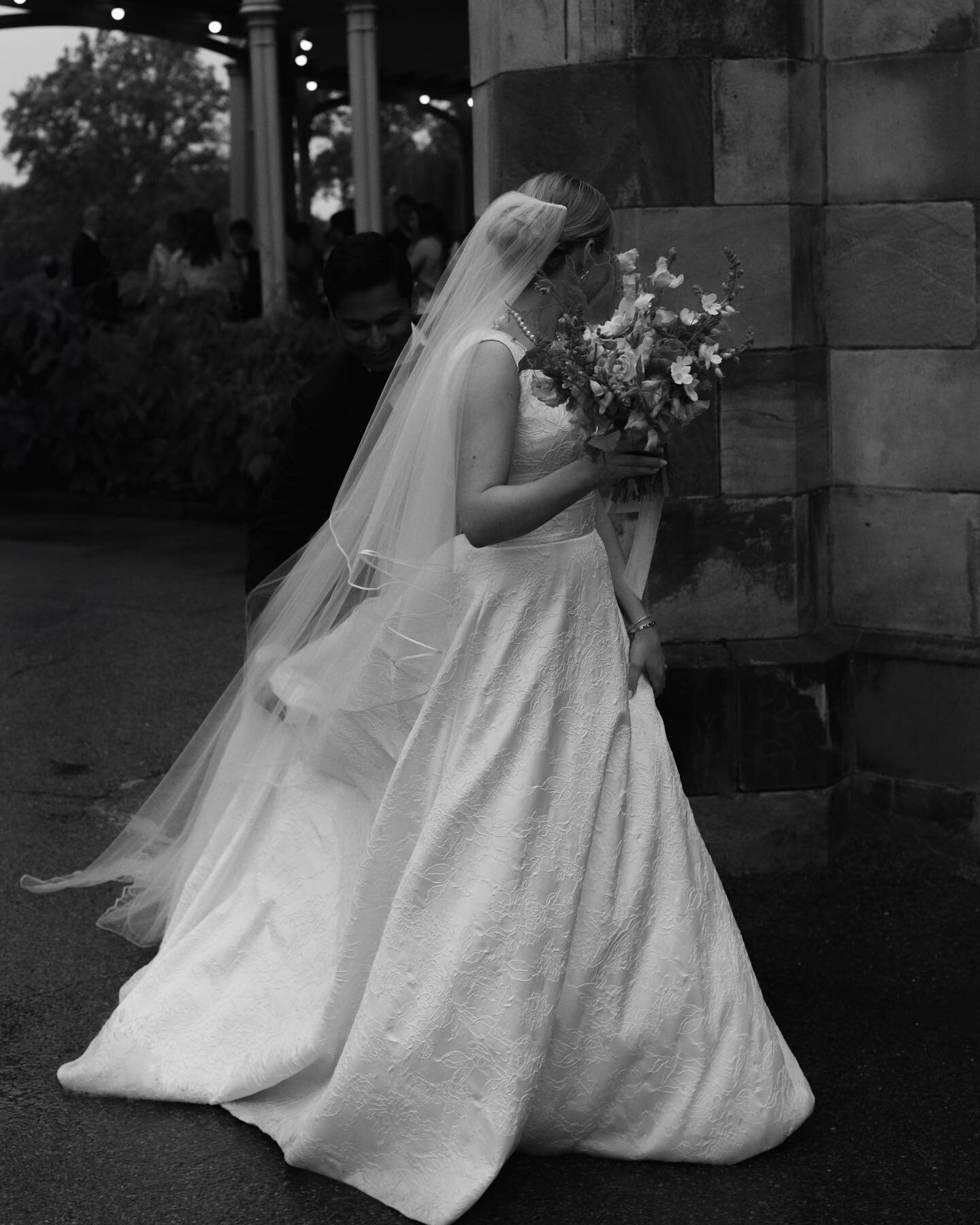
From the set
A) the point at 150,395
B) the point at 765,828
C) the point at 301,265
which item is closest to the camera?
the point at 765,828

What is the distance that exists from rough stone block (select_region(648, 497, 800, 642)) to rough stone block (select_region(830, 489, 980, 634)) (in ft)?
0.89

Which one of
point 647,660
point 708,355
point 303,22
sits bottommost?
point 647,660

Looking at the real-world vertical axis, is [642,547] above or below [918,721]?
above

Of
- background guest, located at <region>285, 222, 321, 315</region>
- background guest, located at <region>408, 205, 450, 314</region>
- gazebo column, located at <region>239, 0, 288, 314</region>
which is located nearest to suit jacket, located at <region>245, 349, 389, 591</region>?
background guest, located at <region>408, 205, 450, 314</region>

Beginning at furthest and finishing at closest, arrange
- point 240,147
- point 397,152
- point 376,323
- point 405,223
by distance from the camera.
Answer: point 397,152 → point 240,147 → point 405,223 → point 376,323

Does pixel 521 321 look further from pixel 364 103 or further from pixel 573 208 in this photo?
pixel 364 103

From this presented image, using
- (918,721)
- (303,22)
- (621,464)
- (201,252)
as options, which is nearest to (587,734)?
(621,464)

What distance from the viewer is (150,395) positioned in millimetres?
13633

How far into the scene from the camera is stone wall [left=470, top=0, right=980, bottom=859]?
518 cm

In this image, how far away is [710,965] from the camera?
143 inches

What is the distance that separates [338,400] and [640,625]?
1.18 meters

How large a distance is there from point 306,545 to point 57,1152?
1.61 meters

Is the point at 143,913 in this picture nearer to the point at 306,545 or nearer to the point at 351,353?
the point at 306,545

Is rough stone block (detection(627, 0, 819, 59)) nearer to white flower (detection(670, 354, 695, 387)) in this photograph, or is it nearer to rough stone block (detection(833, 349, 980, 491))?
rough stone block (detection(833, 349, 980, 491))
